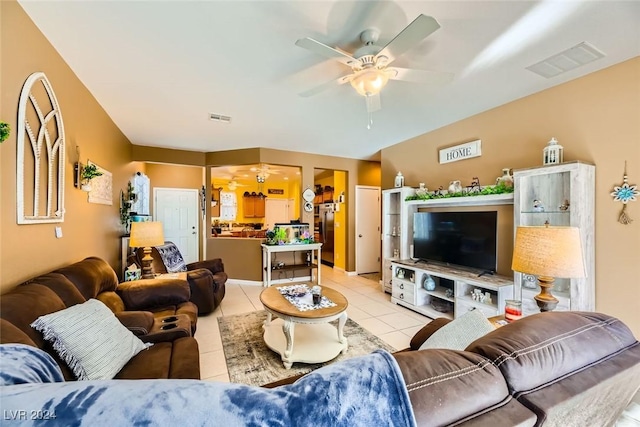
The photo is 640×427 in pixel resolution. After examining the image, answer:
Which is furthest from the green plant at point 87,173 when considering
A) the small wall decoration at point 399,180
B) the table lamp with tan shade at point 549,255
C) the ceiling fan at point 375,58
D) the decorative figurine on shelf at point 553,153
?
the decorative figurine on shelf at point 553,153

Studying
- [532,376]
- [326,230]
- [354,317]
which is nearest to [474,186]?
[354,317]

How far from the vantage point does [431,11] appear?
163 centimetres

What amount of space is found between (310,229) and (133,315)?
3753mm

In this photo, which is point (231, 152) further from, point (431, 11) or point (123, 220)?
point (431, 11)

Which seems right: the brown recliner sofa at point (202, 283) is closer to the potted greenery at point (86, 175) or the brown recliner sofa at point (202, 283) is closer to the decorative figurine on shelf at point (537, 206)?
the potted greenery at point (86, 175)

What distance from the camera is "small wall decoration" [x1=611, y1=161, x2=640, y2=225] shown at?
2.11m

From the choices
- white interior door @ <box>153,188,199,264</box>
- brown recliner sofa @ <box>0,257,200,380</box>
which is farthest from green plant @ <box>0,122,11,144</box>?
white interior door @ <box>153,188,199,264</box>

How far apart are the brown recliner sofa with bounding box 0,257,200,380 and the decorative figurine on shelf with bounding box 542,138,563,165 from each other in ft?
11.3

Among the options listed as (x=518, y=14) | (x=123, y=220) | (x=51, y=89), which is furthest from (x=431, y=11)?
(x=123, y=220)

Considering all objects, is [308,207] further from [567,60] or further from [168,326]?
[567,60]

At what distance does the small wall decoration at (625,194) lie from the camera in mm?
2111

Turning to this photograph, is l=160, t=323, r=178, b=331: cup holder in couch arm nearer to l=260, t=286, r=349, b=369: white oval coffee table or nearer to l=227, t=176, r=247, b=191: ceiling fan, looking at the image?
l=260, t=286, r=349, b=369: white oval coffee table

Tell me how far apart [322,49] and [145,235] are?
295 centimetres

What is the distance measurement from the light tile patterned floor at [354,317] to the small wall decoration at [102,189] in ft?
6.19
